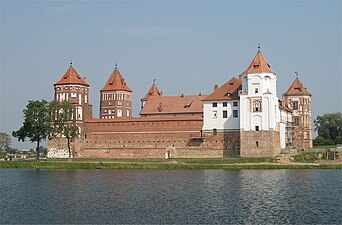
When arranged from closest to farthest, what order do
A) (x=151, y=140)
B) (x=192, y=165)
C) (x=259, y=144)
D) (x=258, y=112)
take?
(x=192, y=165), (x=259, y=144), (x=258, y=112), (x=151, y=140)

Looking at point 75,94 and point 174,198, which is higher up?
point 75,94

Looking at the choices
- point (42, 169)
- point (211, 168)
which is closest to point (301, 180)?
point (211, 168)

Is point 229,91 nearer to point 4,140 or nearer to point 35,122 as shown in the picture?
point 35,122

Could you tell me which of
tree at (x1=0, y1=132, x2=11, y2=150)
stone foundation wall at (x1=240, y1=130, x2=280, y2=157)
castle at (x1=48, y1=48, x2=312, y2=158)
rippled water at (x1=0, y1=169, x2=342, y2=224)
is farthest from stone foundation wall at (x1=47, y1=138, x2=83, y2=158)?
tree at (x1=0, y1=132, x2=11, y2=150)

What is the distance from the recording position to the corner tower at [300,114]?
2660 inches

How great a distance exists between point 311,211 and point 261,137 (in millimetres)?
31667

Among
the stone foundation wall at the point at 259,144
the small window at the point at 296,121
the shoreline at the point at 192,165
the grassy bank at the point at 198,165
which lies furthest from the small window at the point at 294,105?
the grassy bank at the point at 198,165

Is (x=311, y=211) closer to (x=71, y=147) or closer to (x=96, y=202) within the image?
(x=96, y=202)

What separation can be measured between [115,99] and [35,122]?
2210 cm

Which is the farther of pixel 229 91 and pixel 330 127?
pixel 330 127

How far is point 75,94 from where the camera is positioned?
216 ft

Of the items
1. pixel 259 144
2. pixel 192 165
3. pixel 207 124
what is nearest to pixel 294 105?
pixel 207 124

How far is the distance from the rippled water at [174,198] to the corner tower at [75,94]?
2274 centimetres

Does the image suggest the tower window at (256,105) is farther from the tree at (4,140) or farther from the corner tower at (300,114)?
the tree at (4,140)
